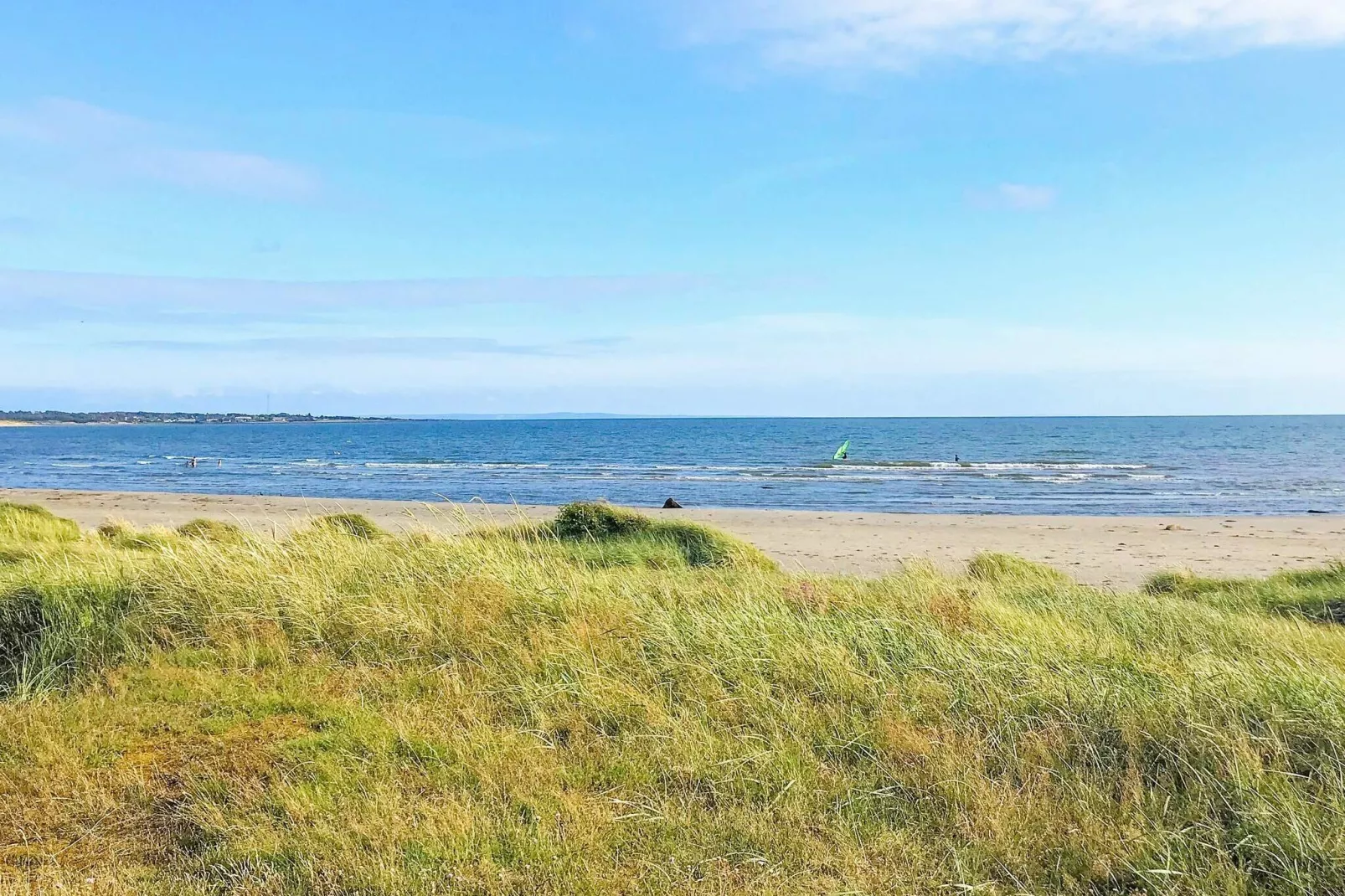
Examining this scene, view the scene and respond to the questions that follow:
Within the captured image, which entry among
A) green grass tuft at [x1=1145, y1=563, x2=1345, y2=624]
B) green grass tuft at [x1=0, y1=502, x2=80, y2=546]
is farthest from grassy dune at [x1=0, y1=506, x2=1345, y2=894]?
green grass tuft at [x1=0, y1=502, x2=80, y2=546]

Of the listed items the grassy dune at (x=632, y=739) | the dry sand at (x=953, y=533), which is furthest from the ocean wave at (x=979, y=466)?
the grassy dune at (x=632, y=739)

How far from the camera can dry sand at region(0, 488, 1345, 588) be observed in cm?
1867

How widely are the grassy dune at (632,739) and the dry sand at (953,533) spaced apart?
17.1 ft

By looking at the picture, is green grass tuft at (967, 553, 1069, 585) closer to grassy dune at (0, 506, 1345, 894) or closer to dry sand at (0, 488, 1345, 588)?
dry sand at (0, 488, 1345, 588)

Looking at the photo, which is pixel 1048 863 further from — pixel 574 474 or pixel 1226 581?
pixel 574 474

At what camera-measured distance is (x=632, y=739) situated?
463cm

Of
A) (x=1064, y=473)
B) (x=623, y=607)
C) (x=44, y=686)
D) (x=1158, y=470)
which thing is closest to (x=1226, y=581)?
(x=623, y=607)

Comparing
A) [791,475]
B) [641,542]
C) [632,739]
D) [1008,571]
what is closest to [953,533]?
[1008,571]

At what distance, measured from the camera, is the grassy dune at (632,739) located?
11.5 ft

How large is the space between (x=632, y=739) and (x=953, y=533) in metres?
22.2

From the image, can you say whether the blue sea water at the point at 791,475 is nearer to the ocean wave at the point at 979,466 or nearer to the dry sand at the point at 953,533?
the ocean wave at the point at 979,466

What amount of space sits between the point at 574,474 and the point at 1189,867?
5134cm

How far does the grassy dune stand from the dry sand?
5204 millimetres

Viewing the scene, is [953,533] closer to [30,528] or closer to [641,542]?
[641,542]
